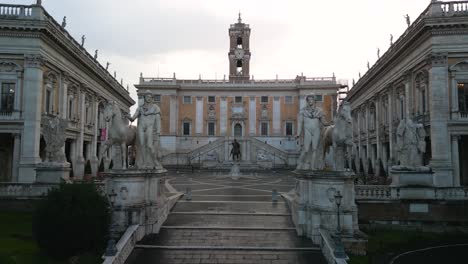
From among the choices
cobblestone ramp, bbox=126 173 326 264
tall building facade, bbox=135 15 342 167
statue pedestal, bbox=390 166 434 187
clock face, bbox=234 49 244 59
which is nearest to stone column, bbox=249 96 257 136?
tall building facade, bbox=135 15 342 167

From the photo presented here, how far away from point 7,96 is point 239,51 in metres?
47.0

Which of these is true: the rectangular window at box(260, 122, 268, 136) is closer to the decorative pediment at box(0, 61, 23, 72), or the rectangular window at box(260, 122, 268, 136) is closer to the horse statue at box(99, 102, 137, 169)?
the decorative pediment at box(0, 61, 23, 72)

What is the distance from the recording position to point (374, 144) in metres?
46.0

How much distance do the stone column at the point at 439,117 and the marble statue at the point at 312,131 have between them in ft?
55.5

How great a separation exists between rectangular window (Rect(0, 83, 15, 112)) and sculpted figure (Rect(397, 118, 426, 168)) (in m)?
28.4

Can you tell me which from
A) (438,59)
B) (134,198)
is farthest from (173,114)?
(134,198)

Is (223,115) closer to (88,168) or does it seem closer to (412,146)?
(88,168)

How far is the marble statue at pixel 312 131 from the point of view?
1312 cm

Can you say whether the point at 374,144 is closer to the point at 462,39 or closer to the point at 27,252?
the point at 462,39

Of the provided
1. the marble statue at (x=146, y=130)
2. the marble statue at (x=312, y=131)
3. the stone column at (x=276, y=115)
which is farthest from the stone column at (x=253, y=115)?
the marble statue at (x=146, y=130)

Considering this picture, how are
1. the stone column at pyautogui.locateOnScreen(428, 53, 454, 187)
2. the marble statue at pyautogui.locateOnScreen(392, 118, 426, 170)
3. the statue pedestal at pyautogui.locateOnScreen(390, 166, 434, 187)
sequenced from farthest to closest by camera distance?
the stone column at pyautogui.locateOnScreen(428, 53, 454, 187) < the marble statue at pyautogui.locateOnScreen(392, 118, 426, 170) < the statue pedestal at pyautogui.locateOnScreen(390, 166, 434, 187)

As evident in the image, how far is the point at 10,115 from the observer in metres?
27.0

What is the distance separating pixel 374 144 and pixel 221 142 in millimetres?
23702

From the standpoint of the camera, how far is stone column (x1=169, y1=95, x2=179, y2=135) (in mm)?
65312
